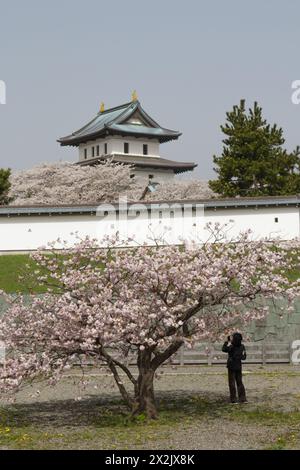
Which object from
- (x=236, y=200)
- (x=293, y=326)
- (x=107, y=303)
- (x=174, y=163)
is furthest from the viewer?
(x=174, y=163)

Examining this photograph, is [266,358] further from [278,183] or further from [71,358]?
[278,183]

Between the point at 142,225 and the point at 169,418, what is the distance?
1836 centimetres

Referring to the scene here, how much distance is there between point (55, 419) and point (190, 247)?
13.4ft

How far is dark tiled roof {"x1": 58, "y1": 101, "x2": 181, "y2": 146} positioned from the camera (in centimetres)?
6062

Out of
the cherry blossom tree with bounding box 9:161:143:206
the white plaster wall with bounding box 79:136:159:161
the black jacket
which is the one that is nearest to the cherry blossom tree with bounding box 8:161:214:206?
the cherry blossom tree with bounding box 9:161:143:206

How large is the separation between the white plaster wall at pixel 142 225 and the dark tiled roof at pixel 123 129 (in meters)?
28.9

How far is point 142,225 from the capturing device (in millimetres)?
30438

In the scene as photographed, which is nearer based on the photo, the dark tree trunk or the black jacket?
the dark tree trunk

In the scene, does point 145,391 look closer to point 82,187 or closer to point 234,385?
point 234,385

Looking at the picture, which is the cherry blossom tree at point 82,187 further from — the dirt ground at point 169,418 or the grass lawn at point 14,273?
the dirt ground at point 169,418

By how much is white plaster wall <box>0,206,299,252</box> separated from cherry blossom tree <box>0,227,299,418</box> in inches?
676

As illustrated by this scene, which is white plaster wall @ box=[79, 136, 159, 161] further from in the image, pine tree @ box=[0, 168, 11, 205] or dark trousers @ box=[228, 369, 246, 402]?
dark trousers @ box=[228, 369, 246, 402]

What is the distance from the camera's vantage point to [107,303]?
12.2 meters
